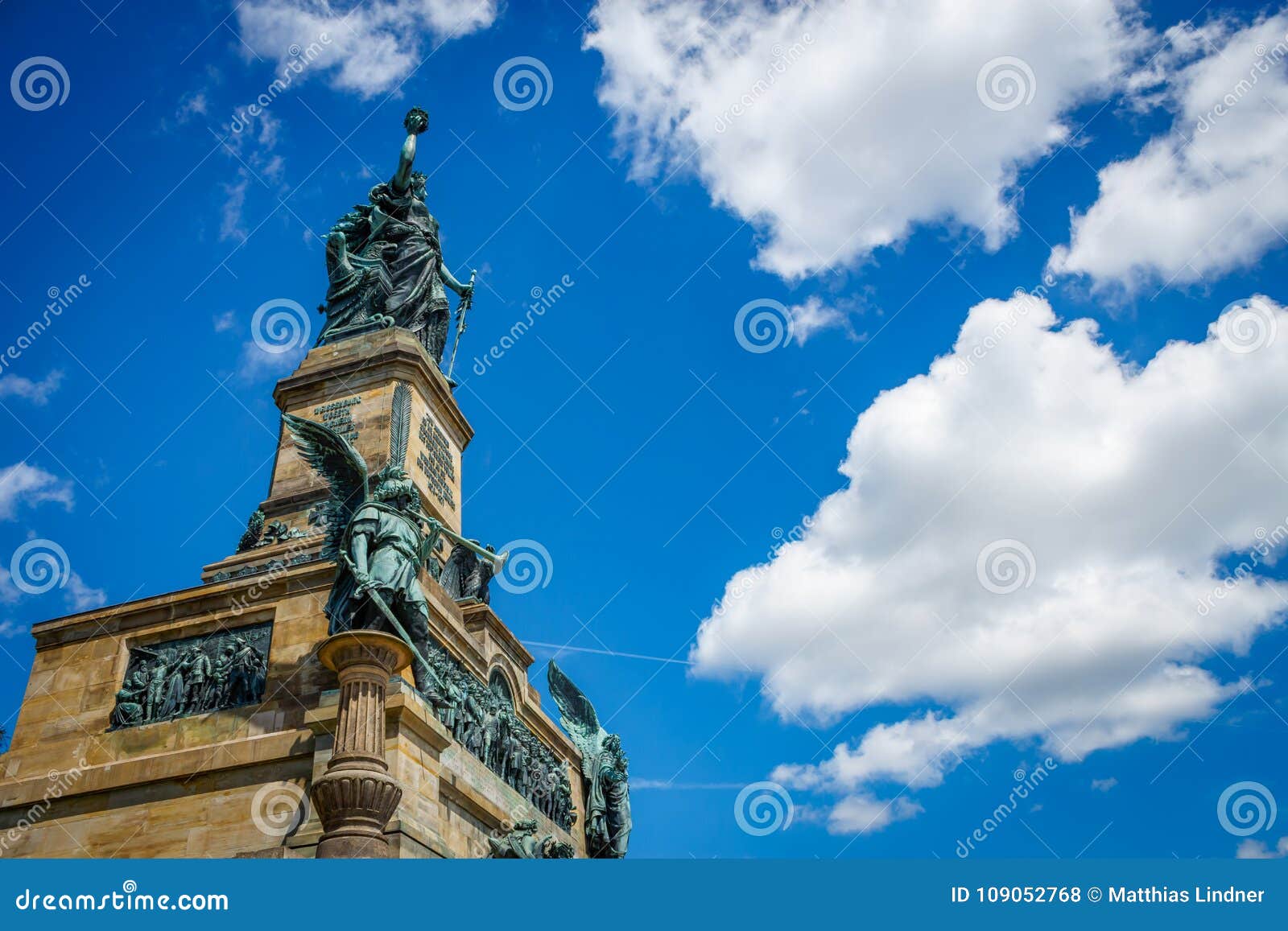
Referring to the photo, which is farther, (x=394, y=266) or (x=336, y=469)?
(x=394, y=266)

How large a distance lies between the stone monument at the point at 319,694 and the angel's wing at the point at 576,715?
1.42 meters

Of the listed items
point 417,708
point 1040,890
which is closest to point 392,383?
point 417,708

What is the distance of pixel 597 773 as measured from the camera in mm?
21719

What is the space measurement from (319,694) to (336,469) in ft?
10.2

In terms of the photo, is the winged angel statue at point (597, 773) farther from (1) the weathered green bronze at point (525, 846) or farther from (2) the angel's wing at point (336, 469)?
(2) the angel's wing at point (336, 469)

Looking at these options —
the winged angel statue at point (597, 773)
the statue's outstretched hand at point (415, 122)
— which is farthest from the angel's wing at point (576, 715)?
the statue's outstretched hand at point (415, 122)

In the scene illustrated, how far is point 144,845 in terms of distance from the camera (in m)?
13.0

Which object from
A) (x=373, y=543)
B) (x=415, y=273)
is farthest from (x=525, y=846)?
(x=415, y=273)

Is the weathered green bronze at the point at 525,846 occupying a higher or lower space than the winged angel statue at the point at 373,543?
lower

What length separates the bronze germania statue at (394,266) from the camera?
70.1 ft

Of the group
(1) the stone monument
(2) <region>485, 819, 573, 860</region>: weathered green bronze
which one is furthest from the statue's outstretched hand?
(2) <region>485, 819, 573, 860</region>: weathered green bronze

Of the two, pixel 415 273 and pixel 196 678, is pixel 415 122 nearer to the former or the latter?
pixel 415 273

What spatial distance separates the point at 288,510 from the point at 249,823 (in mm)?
6682

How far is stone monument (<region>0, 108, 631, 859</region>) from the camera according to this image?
41.2 feet
